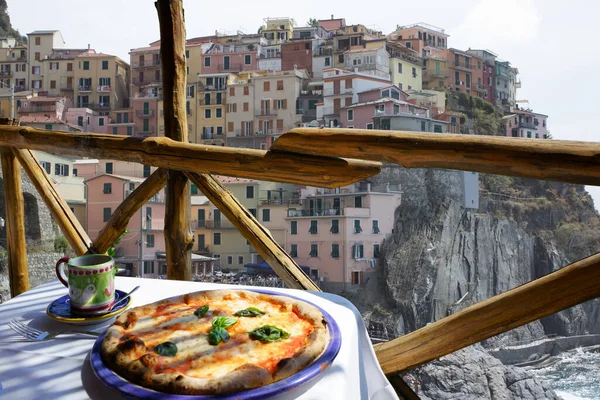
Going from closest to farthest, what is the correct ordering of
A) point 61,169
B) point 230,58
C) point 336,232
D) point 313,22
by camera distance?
point 61,169, point 336,232, point 230,58, point 313,22

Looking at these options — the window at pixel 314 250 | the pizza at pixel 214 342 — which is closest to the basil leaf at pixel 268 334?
the pizza at pixel 214 342

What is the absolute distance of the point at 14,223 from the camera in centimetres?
139

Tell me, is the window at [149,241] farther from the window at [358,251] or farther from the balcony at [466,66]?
the balcony at [466,66]

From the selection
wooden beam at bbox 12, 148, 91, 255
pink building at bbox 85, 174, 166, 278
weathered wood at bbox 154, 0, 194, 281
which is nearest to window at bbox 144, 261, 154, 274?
pink building at bbox 85, 174, 166, 278

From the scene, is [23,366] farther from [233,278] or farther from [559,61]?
[559,61]

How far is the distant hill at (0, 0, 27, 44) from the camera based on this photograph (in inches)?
837

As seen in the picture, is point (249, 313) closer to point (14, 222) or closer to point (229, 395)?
point (229, 395)

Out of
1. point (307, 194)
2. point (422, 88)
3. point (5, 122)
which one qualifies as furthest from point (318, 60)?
point (5, 122)

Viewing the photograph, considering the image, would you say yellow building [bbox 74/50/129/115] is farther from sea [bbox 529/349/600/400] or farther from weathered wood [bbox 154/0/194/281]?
weathered wood [bbox 154/0/194/281]

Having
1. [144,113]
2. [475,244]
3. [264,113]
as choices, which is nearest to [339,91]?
[264,113]

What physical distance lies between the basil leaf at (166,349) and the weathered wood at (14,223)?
3.40 feet

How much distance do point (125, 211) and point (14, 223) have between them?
383 millimetres

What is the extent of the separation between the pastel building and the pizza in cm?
2010

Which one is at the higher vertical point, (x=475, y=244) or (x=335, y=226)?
(x=335, y=226)
